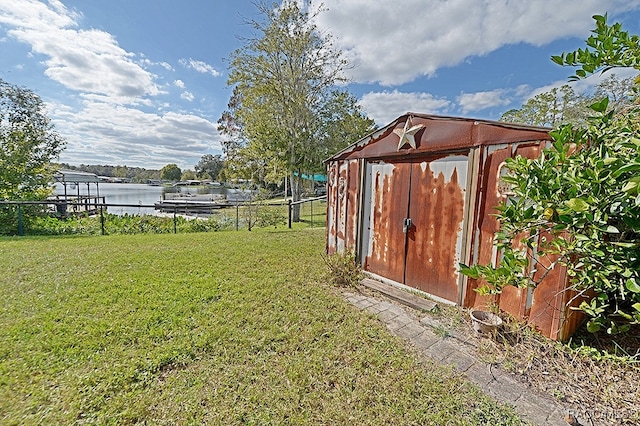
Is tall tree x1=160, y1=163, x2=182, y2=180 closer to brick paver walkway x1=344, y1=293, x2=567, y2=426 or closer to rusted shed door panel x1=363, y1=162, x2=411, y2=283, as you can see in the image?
rusted shed door panel x1=363, y1=162, x2=411, y2=283

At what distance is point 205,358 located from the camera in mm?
2275

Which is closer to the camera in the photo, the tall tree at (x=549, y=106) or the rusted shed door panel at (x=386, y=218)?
the rusted shed door panel at (x=386, y=218)

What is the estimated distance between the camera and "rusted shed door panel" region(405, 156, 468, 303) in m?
3.06

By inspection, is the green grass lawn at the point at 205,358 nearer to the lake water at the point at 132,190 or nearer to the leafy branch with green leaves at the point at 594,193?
the leafy branch with green leaves at the point at 594,193

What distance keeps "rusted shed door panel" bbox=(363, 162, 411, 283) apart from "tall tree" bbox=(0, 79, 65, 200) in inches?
469

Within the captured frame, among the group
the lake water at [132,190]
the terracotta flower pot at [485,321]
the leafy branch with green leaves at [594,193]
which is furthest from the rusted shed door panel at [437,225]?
the lake water at [132,190]

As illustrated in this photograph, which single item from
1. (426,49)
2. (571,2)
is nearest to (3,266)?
(571,2)

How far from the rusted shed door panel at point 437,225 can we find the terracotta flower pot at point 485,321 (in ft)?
1.41

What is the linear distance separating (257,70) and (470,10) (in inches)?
370

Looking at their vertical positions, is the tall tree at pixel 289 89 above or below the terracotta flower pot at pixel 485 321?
above

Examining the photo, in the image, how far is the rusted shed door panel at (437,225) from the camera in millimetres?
3057

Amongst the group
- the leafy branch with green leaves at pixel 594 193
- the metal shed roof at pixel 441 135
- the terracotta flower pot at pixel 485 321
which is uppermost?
the metal shed roof at pixel 441 135

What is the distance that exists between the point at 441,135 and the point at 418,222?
43.6 inches

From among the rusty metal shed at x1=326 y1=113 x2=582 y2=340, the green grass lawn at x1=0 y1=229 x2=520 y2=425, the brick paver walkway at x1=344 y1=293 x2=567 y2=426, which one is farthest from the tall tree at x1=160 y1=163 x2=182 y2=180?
the brick paver walkway at x1=344 y1=293 x2=567 y2=426
